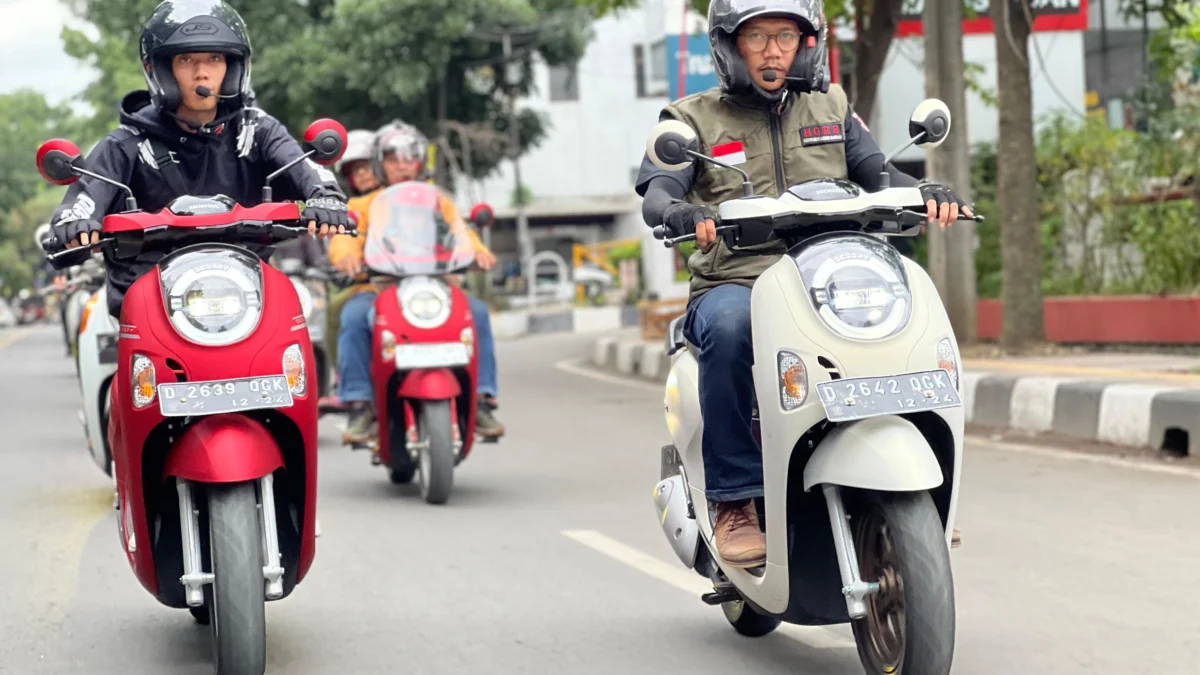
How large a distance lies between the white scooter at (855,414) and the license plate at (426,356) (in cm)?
381

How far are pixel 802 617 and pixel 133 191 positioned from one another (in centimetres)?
232

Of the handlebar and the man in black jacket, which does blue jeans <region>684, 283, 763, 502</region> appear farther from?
the man in black jacket

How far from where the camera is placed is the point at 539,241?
57.6m

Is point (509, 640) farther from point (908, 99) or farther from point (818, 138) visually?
point (908, 99)

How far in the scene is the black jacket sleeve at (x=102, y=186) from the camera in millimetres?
4637

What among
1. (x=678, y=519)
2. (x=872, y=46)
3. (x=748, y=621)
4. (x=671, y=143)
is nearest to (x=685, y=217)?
(x=671, y=143)

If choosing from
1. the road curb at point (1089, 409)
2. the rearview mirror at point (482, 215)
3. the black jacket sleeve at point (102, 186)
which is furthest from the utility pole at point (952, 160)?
the black jacket sleeve at point (102, 186)

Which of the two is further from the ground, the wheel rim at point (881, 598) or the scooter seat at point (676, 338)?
the scooter seat at point (676, 338)

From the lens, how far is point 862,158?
4.80 meters

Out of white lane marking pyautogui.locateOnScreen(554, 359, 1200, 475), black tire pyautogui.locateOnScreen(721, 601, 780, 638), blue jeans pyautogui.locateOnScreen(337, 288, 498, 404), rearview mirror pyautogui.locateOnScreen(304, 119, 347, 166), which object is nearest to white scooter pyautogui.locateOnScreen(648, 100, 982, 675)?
black tire pyautogui.locateOnScreen(721, 601, 780, 638)

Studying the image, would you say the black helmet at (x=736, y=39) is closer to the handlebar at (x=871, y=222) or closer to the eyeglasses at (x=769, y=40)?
the eyeglasses at (x=769, y=40)

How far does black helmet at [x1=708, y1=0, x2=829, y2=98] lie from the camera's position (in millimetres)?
4578

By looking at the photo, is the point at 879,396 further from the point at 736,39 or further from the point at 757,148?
the point at 736,39

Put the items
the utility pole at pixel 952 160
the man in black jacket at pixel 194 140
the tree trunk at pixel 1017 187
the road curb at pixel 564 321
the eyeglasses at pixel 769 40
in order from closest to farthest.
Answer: the eyeglasses at pixel 769 40 < the man in black jacket at pixel 194 140 < the tree trunk at pixel 1017 187 < the utility pole at pixel 952 160 < the road curb at pixel 564 321
